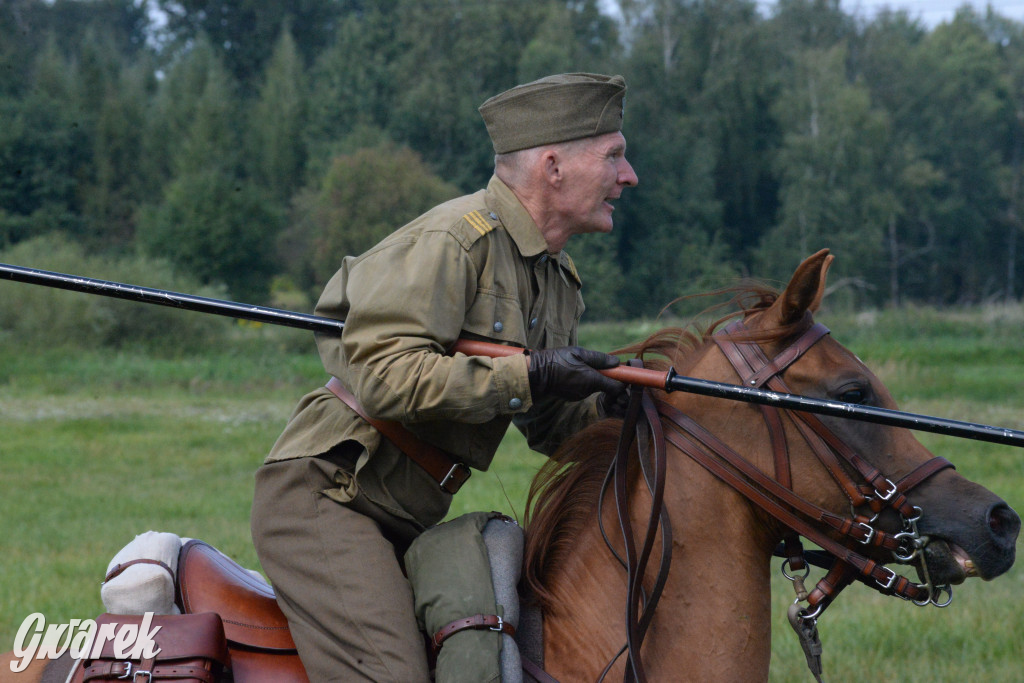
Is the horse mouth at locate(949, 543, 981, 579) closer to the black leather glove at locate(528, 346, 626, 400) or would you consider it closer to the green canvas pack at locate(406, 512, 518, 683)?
the black leather glove at locate(528, 346, 626, 400)

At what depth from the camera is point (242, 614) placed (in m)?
3.04

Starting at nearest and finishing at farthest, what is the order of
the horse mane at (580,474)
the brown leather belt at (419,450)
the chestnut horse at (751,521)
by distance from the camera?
the chestnut horse at (751,521) → the brown leather belt at (419,450) → the horse mane at (580,474)

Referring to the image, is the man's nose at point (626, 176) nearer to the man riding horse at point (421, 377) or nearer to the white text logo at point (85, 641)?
the man riding horse at point (421, 377)

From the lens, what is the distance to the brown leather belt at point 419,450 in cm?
304

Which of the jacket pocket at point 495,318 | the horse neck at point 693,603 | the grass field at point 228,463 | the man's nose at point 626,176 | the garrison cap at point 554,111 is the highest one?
the garrison cap at point 554,111

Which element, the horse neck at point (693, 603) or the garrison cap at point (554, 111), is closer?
the horse neck at point (693, 603)

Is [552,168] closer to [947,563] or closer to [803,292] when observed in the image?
[803,292]

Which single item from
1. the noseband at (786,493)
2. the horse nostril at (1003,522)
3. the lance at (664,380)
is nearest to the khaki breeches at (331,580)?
the lance at (664,380)

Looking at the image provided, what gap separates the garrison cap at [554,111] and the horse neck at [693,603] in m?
1.04

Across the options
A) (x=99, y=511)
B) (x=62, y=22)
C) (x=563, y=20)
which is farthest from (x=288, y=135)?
(x=99, y=511)

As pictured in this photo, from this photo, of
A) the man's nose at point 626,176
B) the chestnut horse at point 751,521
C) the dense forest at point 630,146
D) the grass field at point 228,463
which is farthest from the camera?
the dense forest at point 630,146

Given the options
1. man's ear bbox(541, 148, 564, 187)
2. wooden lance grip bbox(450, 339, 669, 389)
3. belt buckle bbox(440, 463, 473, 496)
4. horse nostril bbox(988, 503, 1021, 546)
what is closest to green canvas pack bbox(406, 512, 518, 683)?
belt buckle bbox(440, 463, 473, 496)

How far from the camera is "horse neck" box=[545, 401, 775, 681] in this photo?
293cm

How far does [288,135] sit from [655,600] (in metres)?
53.0
